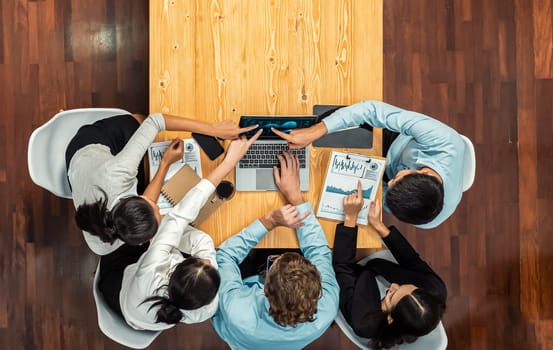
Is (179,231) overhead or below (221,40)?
below

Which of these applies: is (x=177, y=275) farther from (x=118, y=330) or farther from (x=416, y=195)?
(x=416, y=195)

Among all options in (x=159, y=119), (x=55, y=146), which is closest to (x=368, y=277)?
(x=159, y=119)

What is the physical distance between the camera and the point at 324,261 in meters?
1.96

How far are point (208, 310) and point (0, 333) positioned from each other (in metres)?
1.80

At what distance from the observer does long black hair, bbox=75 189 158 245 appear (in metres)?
1.77

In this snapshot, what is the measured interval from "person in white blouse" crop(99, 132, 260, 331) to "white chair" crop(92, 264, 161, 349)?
3 centimetres

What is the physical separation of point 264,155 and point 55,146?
95cm

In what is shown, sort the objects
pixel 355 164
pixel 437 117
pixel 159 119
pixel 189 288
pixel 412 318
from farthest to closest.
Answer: pixel 437 117, pixel 355 164, pixel 159 119, pixel 412 318, pixel 189 288

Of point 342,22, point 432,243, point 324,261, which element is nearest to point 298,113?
point 342,22

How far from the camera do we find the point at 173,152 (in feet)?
6.44

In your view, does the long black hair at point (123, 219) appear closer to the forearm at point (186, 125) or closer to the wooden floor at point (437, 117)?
the forearm at point (186, 125)

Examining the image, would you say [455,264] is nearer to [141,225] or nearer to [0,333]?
[141,225]

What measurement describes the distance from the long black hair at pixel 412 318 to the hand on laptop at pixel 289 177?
1.97 ft

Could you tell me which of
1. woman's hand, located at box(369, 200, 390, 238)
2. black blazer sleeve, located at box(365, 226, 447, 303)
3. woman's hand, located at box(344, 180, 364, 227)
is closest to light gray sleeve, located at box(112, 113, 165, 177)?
woman's hand, located at box(344, 180, 364, 227)
